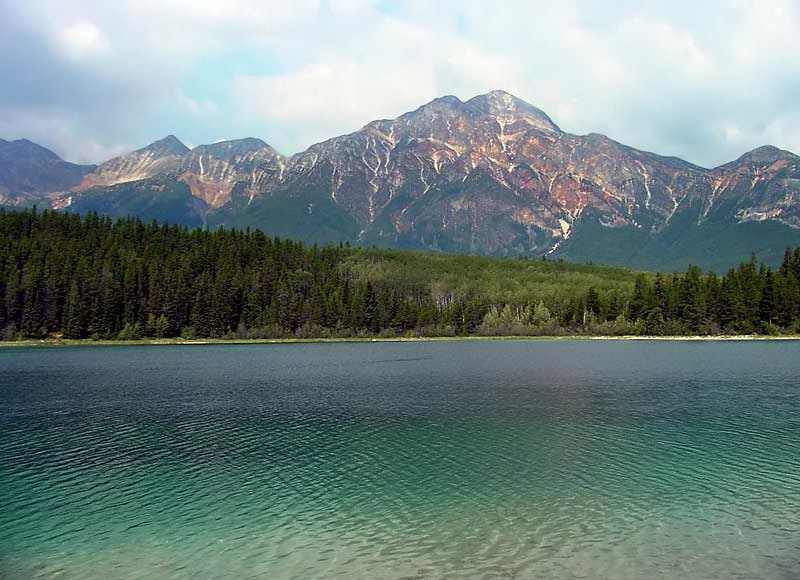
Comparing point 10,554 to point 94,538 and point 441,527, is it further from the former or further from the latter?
point 441,527

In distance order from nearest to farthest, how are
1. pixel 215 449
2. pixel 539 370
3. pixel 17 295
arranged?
pixel 215 449 → pixel 539 370 → pixel 17 295

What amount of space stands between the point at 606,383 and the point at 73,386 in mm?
71132

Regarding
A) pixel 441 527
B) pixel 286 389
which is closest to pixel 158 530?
pixel 441 527

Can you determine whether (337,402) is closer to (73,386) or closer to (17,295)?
(73,386)

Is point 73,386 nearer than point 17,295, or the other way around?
point 73,386

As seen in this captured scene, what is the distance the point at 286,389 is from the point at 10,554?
177ft

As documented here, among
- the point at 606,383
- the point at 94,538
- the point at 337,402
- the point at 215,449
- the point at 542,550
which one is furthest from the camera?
the point at 606,383

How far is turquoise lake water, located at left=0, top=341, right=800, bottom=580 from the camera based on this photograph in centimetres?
2328

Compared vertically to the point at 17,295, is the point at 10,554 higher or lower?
lower

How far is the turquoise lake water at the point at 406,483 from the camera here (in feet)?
76.4

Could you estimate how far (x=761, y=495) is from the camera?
99.6 feet

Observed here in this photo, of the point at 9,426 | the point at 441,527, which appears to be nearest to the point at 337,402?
the point at 9,426

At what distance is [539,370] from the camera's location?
319 feet

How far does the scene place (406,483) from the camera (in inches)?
1335
